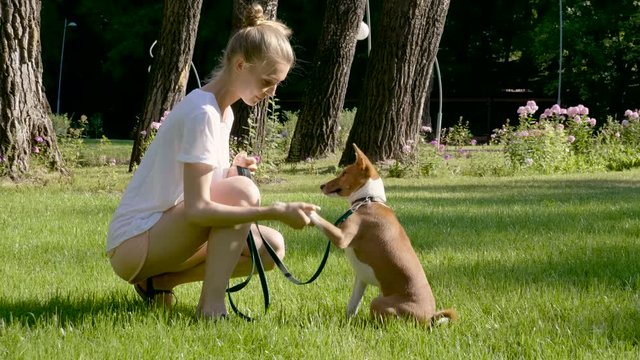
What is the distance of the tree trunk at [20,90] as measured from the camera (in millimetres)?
9977

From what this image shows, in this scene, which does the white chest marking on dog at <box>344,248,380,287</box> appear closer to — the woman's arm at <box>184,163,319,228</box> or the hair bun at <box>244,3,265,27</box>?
the woman's arm at <box>184,163,319,228</box>

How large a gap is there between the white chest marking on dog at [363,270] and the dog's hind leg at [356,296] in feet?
0.15

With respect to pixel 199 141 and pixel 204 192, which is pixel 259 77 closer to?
pixel 199 141

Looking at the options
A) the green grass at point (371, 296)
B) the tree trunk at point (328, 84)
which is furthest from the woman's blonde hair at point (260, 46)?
the tree trunk at point (328, 84)

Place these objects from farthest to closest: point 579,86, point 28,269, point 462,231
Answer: point 579,86, point 462,231, point 28,269

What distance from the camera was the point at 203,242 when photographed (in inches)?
165

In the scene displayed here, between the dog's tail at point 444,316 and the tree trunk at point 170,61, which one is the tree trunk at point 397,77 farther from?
the dog's tail at point 444,316

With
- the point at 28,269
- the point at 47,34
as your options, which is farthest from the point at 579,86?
the point at 28,269

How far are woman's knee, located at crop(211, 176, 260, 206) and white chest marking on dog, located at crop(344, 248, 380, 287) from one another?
0.50m

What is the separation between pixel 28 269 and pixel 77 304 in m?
1.09

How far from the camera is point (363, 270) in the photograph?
4160mm

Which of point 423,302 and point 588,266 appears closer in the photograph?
point 423,302

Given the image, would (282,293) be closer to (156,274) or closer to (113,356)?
(156,274)

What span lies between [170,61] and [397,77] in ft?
11.6
